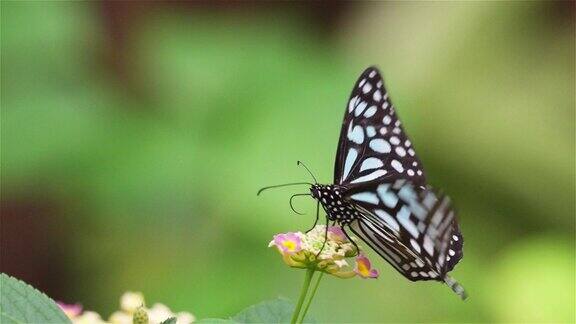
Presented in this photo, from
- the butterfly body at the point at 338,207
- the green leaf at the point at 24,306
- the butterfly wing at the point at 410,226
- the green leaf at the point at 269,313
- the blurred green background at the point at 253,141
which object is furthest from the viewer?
the blurred green background at the point at 253,141

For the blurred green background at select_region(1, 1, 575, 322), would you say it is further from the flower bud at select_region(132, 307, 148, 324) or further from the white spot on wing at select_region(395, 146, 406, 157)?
→ the flower bud at select_region(132, 307, 148, 324)

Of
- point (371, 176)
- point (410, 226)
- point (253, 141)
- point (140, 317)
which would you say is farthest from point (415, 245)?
point (253, 141)

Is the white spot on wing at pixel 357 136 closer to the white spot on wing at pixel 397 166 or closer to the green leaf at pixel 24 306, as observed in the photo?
the white spot on wing at pixel 397 166

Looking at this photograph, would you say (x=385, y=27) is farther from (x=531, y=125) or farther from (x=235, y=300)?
(x=235, y=300)

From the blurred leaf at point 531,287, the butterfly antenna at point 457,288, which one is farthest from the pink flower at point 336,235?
the blurred leaf at point 531,287

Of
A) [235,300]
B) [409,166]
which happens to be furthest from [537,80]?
[409,166]

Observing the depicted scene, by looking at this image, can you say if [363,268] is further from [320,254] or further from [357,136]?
[357,136]

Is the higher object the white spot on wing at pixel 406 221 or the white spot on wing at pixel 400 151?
the white spot on wing at pixel 400 151
